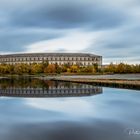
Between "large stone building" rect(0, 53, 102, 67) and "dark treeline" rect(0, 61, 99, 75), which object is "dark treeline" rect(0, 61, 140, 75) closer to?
"dark treeline" rect(0, 61, 99, 75)

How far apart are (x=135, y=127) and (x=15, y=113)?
6.52 meters

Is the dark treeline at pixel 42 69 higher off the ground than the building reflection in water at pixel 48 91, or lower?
higher

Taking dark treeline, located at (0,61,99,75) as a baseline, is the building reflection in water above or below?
below

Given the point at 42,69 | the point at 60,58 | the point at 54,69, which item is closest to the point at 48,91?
the point at 54,69

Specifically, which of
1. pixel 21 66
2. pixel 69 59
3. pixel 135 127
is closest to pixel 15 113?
pixel 135 127

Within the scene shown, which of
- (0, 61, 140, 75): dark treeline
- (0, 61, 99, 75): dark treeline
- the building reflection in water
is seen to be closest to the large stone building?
(0, 61, 99, 75): dark treeline

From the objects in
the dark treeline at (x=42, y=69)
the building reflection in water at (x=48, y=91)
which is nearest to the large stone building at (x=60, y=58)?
the dark treeline at (x=42, y=69)

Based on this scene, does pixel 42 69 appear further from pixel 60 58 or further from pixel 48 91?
pixel 48 91

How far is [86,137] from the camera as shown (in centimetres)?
933

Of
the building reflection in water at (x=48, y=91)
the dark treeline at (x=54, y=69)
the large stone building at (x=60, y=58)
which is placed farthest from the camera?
the large stone building at (x=60, y=58)

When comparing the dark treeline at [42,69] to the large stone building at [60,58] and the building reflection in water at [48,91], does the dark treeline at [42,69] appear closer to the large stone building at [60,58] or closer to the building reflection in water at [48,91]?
the large stone building at [60,58]

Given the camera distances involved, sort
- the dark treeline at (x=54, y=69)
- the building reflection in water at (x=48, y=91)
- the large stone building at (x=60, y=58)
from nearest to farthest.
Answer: the building reflection in water at (x=48, y=91)
the dark treeline at (x=54, y=69)
the large stone building at (x=60, y=58)

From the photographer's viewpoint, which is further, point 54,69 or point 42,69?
point 42,69

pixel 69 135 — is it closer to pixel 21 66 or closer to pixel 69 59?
pixel 21 66
